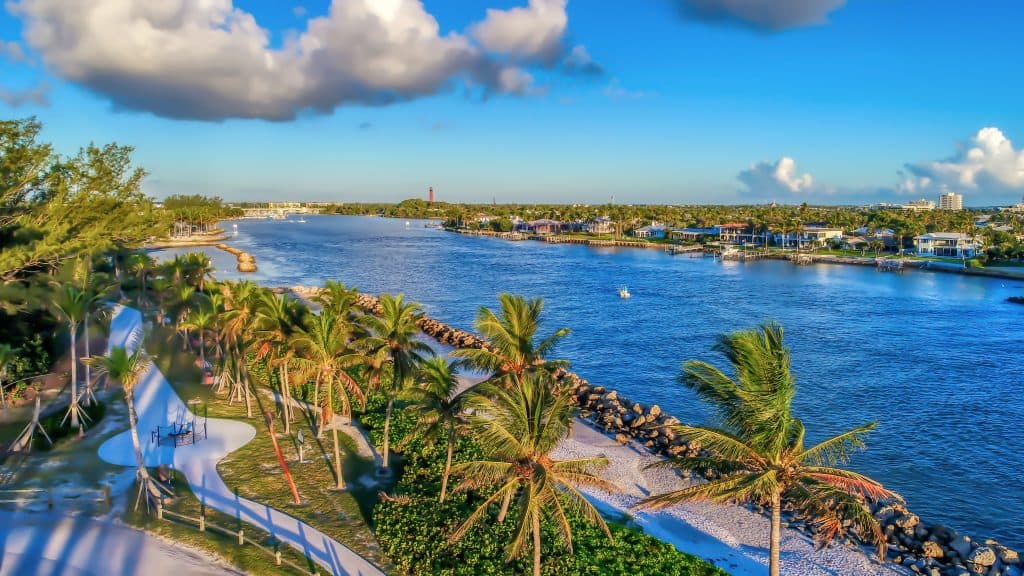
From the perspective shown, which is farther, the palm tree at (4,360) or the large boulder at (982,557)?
the palm tree at (4,360)

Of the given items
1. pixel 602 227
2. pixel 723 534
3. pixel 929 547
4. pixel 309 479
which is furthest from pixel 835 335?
pixel 602 227

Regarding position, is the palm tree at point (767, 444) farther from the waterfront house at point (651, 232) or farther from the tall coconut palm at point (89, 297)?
the waterfront house at point (651, 232)

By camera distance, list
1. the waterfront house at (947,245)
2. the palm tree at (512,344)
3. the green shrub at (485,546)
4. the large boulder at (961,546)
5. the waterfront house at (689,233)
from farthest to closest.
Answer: the waterfront house at (689,233)
the waterfront house at (947,245)
the palm tree at (512,344)
the large boulder at (961,546)
the green shrub at (485,546)

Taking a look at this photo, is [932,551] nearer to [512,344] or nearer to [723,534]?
[723,534]

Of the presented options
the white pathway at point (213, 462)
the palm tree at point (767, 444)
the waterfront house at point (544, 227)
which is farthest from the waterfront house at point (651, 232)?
the palm tree at point (767, 444)

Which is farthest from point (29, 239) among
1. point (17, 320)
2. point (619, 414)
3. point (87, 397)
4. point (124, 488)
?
point (619, 414)

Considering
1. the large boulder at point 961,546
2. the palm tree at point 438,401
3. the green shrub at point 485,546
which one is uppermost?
the palm tree at point 438,401

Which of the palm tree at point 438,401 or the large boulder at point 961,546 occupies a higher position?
the palm tree at point 438,401

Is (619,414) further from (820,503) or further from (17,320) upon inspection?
(17,320)
